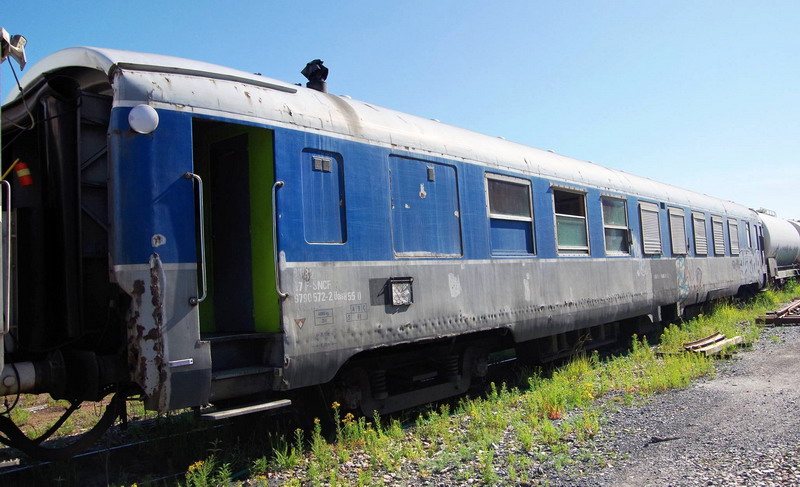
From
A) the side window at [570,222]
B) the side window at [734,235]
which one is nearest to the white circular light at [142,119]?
the side window at [570,222]

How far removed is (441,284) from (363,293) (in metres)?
1.12

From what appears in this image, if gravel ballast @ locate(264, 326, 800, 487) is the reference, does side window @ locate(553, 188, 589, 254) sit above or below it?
above

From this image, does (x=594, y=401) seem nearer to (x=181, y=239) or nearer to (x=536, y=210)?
(x=536, y=210)

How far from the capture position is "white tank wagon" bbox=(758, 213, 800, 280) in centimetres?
2008

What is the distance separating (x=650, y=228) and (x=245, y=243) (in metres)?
8.53

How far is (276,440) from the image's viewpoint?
559 centimetres

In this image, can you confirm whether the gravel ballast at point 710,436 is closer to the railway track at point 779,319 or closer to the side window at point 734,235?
the railway track at point 779,319

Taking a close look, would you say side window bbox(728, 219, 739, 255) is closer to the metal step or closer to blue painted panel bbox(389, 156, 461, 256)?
blue painted panel bbox(389, 156, 461, 256)

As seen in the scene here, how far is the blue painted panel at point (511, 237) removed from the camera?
7.36m

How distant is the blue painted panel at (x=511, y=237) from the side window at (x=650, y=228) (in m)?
4.00

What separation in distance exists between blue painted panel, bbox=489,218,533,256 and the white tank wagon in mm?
15603

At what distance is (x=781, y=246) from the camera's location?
2158 centimetres

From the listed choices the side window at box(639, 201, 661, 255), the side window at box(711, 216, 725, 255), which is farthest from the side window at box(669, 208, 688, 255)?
the side window at box(711, 216, 725, 255)

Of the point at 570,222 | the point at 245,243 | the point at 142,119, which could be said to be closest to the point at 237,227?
the point at 245,243
